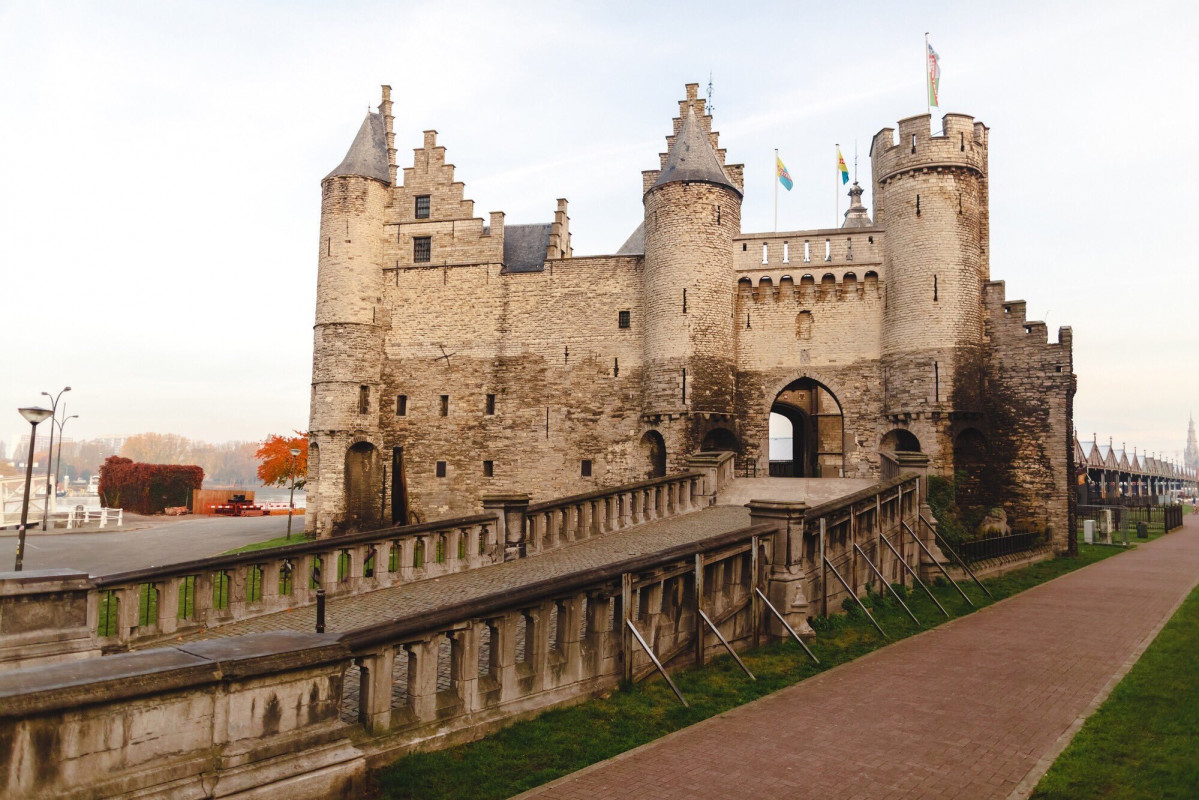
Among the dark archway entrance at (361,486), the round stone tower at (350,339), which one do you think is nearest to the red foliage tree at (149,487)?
the round stone tower at (350,339)

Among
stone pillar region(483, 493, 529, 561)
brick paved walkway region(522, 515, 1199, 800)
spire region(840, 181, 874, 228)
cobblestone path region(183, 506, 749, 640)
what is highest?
spire region(840, 181, 874, 228)

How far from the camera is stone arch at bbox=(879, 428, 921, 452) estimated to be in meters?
28.4

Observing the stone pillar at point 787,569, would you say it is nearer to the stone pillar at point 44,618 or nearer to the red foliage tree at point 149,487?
the stone pillar at point 44,618

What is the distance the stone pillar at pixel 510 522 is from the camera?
14.2m

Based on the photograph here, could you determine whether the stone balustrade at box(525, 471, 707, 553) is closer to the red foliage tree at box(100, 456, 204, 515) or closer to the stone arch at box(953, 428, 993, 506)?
the stone arch at box(953, 428, 993, 506)

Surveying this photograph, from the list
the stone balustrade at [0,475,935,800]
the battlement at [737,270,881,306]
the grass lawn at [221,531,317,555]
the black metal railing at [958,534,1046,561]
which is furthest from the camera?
the battlement at [737,270,881,306]

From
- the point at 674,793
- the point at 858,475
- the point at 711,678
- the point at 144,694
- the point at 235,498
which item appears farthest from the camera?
the point at 235,498

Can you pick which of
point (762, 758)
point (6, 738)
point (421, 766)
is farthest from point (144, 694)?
point (762, 758)

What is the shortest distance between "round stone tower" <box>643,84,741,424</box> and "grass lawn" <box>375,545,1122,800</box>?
57.2 feet

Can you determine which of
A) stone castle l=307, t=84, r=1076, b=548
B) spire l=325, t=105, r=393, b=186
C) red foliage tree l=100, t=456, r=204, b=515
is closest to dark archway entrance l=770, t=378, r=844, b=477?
stone castle l=307, t=84, r=1076, b=548

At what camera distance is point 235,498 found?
2223 inches

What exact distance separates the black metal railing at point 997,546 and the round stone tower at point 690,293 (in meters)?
10.2

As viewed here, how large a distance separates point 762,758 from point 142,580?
7261mm

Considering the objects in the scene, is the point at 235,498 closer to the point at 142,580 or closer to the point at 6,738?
the point at 142,580
